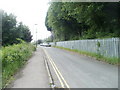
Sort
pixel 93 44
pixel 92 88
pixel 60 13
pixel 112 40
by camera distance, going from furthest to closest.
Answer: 1. pixel 60 13
2. pixel 93 44
3. pixel 112 40
4. pixel 92 88

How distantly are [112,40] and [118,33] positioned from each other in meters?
3.13

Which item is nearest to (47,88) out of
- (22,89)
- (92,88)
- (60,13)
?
(22,89)

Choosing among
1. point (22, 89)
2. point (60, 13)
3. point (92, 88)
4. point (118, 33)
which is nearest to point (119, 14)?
point (118, 33)

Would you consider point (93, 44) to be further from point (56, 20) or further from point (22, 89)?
point (56, 20)

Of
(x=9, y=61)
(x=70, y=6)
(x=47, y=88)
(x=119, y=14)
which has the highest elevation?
(x=70, y=6)

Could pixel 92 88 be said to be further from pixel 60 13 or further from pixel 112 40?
pixel 60 13

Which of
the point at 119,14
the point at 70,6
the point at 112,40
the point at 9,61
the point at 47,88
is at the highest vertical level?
the point at 70,6

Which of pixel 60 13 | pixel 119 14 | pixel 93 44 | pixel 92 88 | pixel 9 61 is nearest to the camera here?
pixel 92 88

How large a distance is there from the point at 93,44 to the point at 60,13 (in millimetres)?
12755

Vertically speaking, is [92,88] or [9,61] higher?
[9,61]

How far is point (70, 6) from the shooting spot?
15.9m

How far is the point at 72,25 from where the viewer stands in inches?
1373

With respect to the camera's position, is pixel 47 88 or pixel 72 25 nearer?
pixel 47 88

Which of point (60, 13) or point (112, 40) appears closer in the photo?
point (112, 40)
